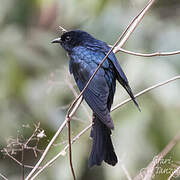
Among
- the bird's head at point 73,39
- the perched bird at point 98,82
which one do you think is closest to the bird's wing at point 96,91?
the perched bird at point 98,82

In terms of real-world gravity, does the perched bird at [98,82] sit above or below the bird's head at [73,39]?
below

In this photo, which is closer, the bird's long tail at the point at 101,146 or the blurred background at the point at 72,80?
the bird's long tail at the point at 101,146

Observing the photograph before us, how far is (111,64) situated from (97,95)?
0.29 m

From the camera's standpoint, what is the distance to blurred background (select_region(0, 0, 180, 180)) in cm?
533

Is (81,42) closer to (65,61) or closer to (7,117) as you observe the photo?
(7,117)

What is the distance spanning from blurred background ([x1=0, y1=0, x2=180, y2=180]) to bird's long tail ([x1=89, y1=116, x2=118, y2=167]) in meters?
0.39

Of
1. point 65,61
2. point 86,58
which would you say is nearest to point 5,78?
point 65,61

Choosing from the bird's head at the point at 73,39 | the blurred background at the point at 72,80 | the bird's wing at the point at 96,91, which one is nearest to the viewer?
the bird's wing at the point at 96,91

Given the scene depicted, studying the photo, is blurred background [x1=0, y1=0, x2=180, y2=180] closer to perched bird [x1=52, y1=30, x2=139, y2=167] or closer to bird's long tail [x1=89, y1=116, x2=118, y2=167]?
perched bird [x1=52, y1=30, x2=139, y2=167]

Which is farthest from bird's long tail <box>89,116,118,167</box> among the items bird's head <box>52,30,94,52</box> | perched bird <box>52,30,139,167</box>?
bird's head <box>52,30,94,52</box>

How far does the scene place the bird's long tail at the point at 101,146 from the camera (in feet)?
11.8

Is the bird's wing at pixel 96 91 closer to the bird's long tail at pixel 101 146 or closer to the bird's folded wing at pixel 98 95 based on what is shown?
the bird's folded wing at pixel 98 95

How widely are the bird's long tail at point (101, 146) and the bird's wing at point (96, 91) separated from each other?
0.15m

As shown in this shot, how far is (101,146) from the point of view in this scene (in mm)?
3744
